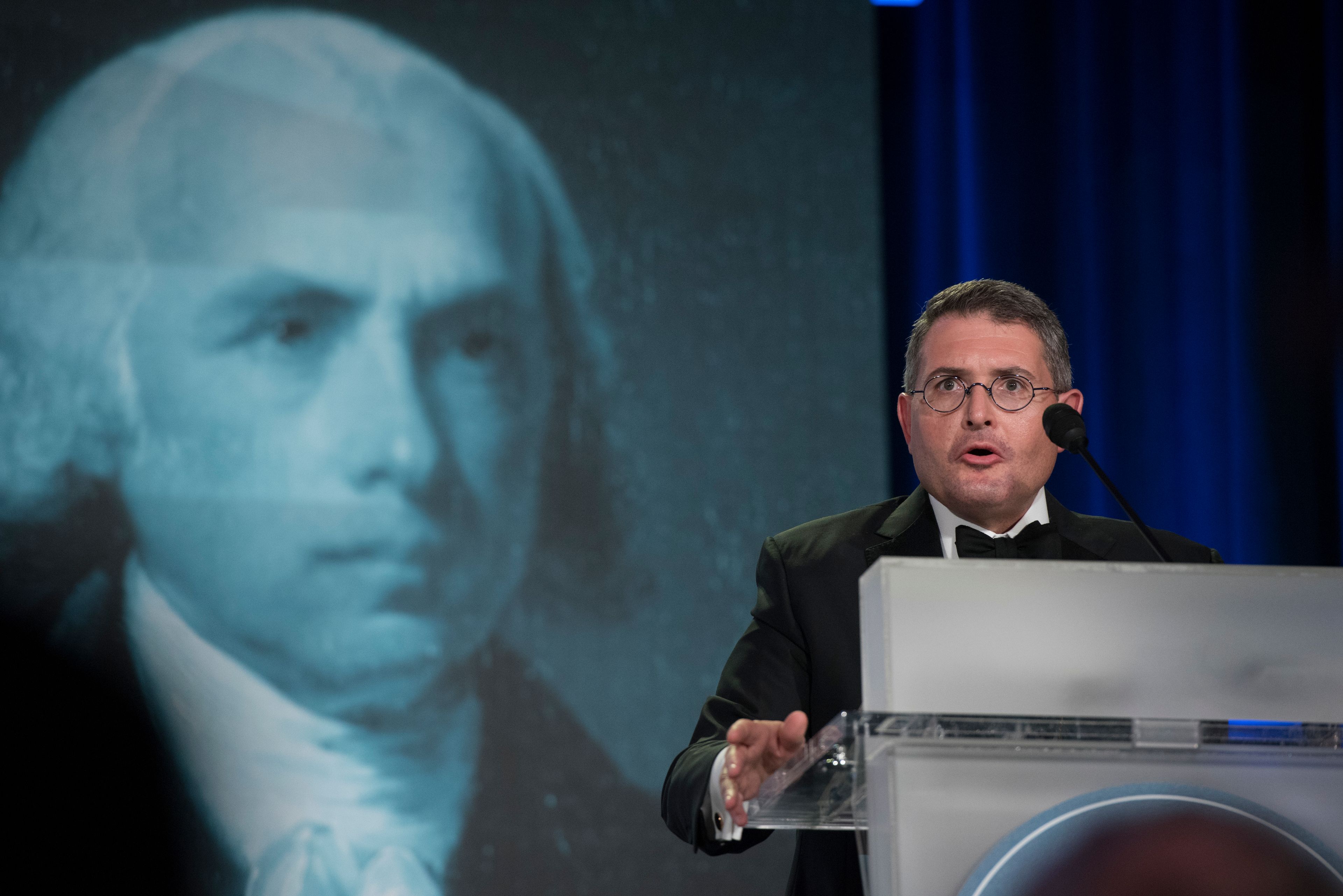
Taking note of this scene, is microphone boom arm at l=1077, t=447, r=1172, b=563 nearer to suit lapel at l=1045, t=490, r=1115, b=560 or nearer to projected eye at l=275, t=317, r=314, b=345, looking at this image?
suit lapel at l=1045, t=490, r=1115, b=560

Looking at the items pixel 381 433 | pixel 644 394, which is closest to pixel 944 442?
pixel 644 394

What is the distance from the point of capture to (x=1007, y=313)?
1720mm

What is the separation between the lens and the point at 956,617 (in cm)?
91

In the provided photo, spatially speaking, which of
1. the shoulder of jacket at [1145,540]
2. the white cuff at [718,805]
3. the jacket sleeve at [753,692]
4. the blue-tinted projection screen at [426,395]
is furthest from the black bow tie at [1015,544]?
the blue-tinted projection screen at [426,395]

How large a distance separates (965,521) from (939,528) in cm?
4

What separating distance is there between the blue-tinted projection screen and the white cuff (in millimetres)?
1489

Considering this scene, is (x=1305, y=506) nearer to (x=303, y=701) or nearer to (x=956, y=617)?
(x=303, y=701)

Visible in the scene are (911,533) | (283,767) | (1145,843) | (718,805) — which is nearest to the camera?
(1145,843)

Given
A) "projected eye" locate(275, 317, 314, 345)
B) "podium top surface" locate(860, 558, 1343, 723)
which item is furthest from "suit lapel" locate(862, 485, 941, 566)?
"projected eye" locate(275, 317, 314, 345)

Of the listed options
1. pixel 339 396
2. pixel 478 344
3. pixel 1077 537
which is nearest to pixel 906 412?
pixel 1077 537

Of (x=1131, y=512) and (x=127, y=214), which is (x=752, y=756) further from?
(x=127, y=214)

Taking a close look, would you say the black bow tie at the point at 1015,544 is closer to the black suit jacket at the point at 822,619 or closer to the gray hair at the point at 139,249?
the black suit jacket at the point at 822,619

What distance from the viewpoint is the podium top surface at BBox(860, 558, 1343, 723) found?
0.90 m

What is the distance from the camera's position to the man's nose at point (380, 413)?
2.88 m
